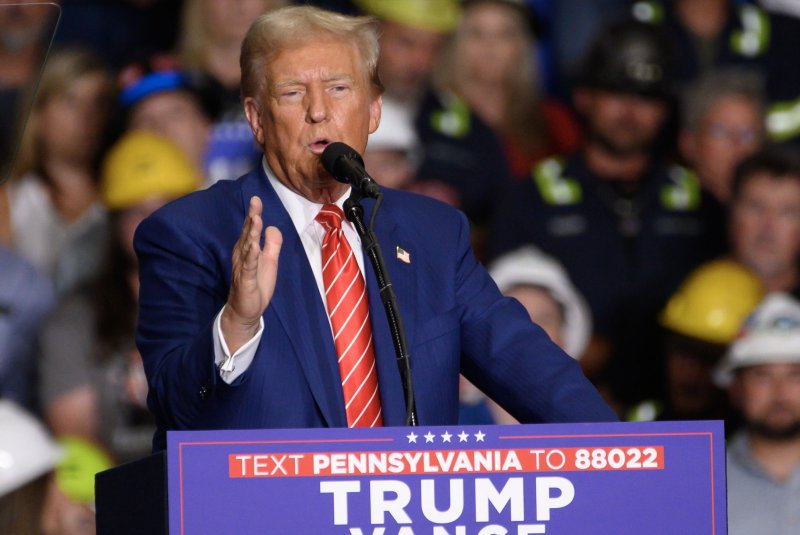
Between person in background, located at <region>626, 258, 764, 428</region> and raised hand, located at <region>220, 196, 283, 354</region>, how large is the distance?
122 inches

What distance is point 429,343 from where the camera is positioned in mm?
2564

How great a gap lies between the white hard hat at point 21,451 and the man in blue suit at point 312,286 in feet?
6.15

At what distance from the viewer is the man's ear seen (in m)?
2.66

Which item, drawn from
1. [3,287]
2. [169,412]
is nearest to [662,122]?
[3,287]

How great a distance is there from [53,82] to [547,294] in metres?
1.79

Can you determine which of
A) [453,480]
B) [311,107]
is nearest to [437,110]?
[311,107]

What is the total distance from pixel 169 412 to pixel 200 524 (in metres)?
0.36

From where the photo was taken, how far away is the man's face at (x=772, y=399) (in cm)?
476

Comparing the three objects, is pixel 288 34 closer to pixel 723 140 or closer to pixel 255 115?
pixel 255 115

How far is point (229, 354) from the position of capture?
226 centimetres

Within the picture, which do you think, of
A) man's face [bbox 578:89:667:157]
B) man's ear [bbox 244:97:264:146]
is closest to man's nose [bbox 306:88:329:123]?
man's ear [bbox 244:97:264:146]

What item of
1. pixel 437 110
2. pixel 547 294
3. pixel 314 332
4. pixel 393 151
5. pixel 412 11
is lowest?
pixel 314 332

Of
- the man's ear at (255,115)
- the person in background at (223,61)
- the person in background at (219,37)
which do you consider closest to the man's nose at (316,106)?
the man's ear at (255,115)

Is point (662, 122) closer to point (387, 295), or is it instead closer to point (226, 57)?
point (226, 57)
